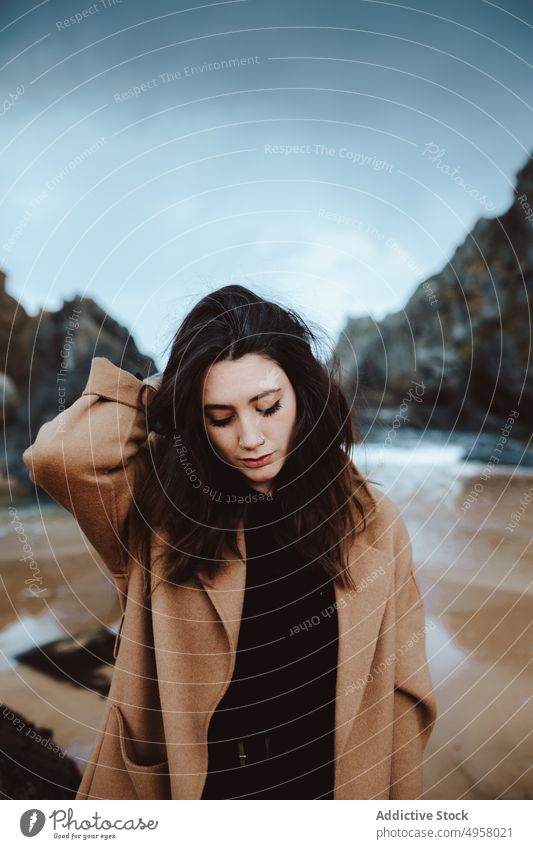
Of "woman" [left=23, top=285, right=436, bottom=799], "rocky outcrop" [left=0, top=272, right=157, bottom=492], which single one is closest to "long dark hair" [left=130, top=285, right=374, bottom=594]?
"woman" [left=23, top=285, right=436, bottom=799]

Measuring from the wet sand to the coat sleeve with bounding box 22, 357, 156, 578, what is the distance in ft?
2.61

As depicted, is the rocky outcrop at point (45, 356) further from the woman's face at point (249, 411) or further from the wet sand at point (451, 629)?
the woman's face at point (249, 411)

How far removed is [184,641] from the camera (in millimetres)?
823

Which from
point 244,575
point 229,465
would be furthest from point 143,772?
point 229,465

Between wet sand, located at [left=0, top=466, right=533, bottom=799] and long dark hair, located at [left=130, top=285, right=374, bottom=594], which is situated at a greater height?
long dark hair, located at [left=130, top=285, right=374, bottom=594]

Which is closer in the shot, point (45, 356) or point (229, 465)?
point (229, 465)

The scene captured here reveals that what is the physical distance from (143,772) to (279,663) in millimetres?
248

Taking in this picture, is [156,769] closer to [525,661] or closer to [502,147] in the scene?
[525,661]

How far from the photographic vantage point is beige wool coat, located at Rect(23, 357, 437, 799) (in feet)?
2.52

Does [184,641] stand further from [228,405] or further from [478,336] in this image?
[478,336]

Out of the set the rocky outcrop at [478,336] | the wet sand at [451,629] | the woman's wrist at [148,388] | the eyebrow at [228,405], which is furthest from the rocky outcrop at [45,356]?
the rocky outcrop at [478,336]

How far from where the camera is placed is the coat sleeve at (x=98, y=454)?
739 millimetres

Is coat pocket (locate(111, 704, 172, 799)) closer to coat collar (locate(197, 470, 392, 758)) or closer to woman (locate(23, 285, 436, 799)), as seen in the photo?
woman (locate(23, 285, 436, 799))

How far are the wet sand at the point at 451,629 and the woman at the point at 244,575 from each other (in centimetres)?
41
